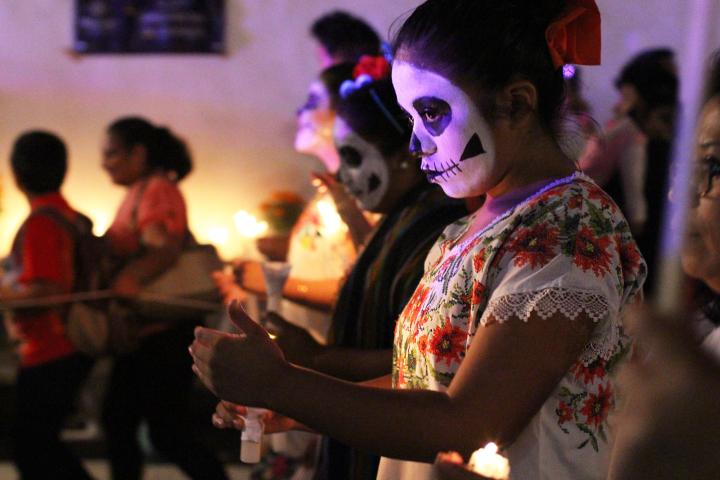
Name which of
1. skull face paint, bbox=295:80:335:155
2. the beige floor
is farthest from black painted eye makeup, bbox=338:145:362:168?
the beige floor

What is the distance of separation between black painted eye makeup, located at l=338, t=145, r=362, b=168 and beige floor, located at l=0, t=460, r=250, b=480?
8.34ft

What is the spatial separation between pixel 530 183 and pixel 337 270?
1.79 meters

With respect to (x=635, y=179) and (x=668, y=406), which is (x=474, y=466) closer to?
(x=668, y=406)

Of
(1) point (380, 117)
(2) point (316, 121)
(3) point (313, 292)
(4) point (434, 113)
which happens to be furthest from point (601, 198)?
(2) point (316, 121)

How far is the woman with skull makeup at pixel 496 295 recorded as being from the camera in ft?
4.50

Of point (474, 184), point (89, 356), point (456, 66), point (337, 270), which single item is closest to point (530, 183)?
point (474, 184)

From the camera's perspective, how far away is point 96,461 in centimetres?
508

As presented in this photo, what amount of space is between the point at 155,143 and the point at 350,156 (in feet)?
6.58

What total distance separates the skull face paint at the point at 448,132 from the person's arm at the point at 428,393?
1.08 ft

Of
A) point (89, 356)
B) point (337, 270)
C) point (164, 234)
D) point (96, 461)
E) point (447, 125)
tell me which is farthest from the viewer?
point (96, 461)

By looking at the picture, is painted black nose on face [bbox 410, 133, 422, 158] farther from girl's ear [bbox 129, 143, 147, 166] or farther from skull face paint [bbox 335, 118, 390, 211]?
girl's ear [bbox 129, 143, 147, 166]

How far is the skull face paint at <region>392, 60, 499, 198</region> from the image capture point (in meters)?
1.60

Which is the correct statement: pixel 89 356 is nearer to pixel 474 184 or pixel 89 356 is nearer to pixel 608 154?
pixel 608 154

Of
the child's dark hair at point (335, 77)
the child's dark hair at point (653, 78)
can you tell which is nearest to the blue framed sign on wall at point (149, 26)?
the child's dark hair at point (653, 78)
